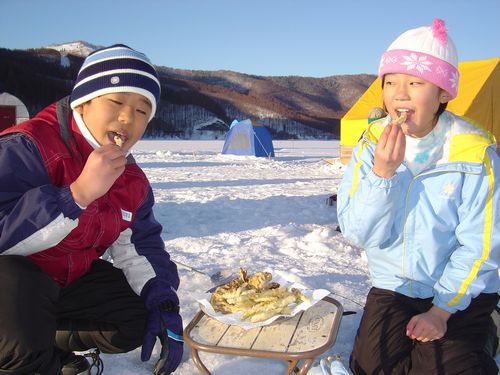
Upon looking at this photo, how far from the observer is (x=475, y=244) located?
1.82m

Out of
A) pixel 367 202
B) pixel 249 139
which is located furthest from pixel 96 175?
pixel 249 139

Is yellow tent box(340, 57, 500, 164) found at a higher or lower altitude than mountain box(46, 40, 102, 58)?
lower

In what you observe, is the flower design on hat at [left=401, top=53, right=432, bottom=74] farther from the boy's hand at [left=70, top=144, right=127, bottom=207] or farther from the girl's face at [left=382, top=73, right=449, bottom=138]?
the boy's hand at [left=70, top=144, right=127, bottom=207]

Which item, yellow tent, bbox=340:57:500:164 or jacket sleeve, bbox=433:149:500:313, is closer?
jacket sleeve, bbox=433:149:500:313

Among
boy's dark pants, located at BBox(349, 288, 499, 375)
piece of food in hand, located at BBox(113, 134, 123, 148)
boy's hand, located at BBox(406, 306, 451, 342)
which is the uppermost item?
piece of food in hand, located at BBox(113, 134, 123, 148)

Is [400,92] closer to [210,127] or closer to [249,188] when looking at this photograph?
[249,188]

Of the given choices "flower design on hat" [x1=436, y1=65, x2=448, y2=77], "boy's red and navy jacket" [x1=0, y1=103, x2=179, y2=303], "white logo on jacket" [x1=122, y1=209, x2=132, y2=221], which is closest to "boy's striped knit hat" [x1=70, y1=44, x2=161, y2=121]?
"boy's red and navy jacket" [x1=0, y1=103, x2=179, y2=303]

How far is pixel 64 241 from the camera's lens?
177 cm

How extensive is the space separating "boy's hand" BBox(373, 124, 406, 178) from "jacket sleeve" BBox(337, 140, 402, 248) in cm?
8

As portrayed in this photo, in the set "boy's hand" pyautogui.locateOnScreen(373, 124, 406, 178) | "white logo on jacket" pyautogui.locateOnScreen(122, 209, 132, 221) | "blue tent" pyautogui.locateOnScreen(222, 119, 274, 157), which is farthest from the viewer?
"blue tent" pyautogui.locateOnScreen(222, 119, 274, 157)

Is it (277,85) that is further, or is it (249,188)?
(277,85)

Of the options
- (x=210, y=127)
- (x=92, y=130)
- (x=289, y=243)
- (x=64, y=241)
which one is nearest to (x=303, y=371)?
(x=64, y=241)

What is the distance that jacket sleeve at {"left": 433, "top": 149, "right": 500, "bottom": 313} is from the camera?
1.79 metres

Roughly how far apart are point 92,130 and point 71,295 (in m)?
0.74
